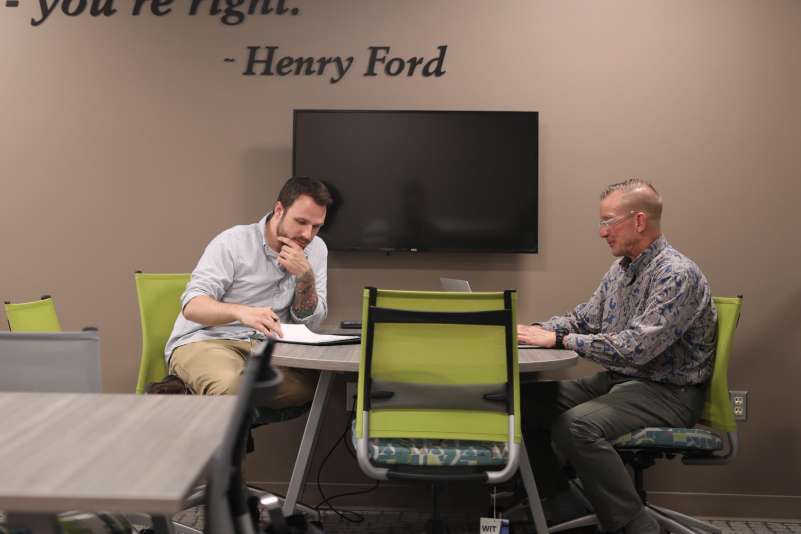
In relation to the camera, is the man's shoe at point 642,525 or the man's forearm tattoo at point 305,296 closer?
the man's shoe at point 642,525

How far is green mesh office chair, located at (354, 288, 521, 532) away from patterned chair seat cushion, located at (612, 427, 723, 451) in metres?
0.67

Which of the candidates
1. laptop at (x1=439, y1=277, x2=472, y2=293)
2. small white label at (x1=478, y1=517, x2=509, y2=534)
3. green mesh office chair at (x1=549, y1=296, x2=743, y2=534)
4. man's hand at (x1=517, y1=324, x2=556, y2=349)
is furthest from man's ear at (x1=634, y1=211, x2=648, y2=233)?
small white label at (x1=478, y1=517, x2=509, y2=534)

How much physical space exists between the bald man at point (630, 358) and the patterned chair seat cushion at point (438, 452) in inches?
20.4

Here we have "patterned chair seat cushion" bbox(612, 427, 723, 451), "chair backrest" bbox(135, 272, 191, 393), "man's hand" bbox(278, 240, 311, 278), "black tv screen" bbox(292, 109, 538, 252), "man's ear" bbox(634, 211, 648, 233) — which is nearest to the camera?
"patterned chair seat cushion" bbox(612, 427, 723, 451)

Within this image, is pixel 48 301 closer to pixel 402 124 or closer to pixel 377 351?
pixel 377 351

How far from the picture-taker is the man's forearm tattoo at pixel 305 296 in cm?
322

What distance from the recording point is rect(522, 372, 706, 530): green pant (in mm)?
2781

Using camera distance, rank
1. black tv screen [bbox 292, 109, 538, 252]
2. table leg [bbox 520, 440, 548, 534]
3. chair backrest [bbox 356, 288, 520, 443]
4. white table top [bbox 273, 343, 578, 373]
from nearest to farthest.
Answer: chair backrest [bbox 356, 288, 520, 443] → white table top [bbox 273, 343, 578, 373] → table leg [bbox 520, 440, 548, 534] → black tv screen [bbox 292, 109, 538, 252]

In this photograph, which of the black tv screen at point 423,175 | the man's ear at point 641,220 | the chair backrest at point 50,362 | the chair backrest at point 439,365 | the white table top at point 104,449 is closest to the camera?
the white table top at point 104,449

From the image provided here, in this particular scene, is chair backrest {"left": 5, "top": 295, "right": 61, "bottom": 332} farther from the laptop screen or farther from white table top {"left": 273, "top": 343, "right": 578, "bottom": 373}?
the laptop screen

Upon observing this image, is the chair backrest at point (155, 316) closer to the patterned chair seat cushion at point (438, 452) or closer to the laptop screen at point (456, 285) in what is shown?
the laptop screen at point (456, 285)

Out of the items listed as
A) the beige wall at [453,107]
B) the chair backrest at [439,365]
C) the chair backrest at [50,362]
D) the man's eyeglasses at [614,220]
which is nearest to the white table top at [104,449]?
the chair backrest at [50,362]

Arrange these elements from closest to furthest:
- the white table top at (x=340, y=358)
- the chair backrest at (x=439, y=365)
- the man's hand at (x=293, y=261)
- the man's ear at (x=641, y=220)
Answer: the chair backrest at (x=439, y=365), the white table top at (x=340, y=358), the man's ear at (x=641, y=220), the man's hand at (x=293, y=261)

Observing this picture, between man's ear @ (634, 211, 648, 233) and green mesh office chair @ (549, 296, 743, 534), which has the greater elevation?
man's ear @ (634, 211, 648, 233)
